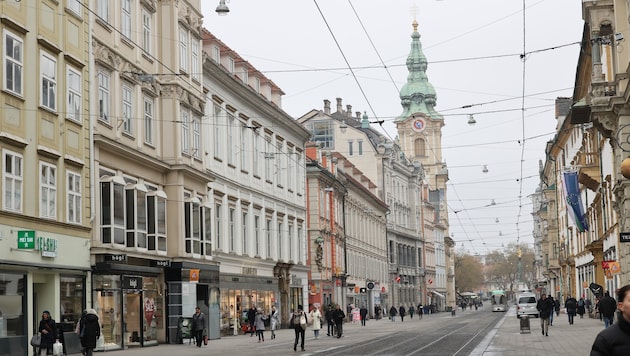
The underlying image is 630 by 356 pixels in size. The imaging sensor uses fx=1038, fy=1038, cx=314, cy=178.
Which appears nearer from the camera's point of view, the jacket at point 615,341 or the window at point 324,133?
the jacket at point 615,341

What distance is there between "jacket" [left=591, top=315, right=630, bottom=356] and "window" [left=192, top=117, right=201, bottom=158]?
3526 centimetres

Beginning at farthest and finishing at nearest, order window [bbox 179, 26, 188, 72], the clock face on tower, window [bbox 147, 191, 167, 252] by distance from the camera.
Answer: the clock face on tower
window [bbox 179, 26, 188, 72]
window [bbox 147, 191, 167, 252]

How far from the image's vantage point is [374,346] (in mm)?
35281

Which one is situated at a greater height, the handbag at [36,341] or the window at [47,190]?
the window at [47,190]

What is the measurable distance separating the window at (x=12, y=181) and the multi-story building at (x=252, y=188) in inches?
622

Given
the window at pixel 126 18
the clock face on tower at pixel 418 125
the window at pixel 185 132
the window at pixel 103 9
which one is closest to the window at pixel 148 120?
the window at pixel 185 132

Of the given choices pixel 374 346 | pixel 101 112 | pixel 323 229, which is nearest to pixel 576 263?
pixel 323 229

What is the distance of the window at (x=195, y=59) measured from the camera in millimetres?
42344

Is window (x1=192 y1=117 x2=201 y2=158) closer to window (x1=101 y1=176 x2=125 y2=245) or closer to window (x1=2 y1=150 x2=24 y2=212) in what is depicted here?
window (x1=101 y1=176 x2=125 y2=245)

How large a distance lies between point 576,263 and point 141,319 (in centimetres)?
4931

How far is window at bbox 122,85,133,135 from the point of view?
35812mm

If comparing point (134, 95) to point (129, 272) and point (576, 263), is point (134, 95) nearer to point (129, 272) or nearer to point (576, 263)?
point (129, 272)

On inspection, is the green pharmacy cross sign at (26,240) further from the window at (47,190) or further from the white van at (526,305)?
the white van at (526,305)

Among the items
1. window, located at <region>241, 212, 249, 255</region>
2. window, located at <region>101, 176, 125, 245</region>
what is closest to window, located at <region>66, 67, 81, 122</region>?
window, located at <region>101, 176, 125, 245</region>
